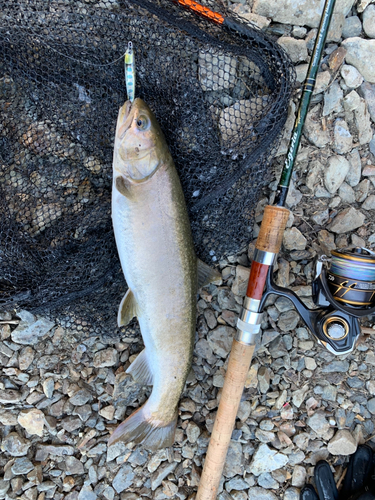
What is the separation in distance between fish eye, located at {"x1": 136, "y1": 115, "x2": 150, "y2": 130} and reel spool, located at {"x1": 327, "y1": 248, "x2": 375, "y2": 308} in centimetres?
125

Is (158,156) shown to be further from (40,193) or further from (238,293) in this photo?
(238,293)

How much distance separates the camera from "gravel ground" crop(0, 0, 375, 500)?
7.56 feet

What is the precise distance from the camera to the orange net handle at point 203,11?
6.24ft

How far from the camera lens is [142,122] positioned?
71.0 inches

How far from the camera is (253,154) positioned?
198 centimetres

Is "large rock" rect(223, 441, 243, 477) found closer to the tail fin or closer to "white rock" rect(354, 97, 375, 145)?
the tail fin

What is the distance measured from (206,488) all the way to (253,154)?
6.64 feet

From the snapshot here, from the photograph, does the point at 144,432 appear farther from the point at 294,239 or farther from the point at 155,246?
the point at 294,239

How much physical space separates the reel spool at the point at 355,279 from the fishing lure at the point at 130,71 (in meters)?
1.44

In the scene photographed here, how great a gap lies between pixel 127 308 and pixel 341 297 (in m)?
1.18

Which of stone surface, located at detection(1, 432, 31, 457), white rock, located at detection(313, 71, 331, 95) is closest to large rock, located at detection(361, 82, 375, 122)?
white rock, located at detection(313, 71, 331, 95)

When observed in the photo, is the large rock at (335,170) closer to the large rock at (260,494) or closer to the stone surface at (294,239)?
the stone surface at (294,239)

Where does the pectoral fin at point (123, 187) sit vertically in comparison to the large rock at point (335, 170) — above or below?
below

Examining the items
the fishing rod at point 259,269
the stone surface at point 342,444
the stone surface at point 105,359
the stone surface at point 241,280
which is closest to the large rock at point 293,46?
the fishing rod at point 259,269
